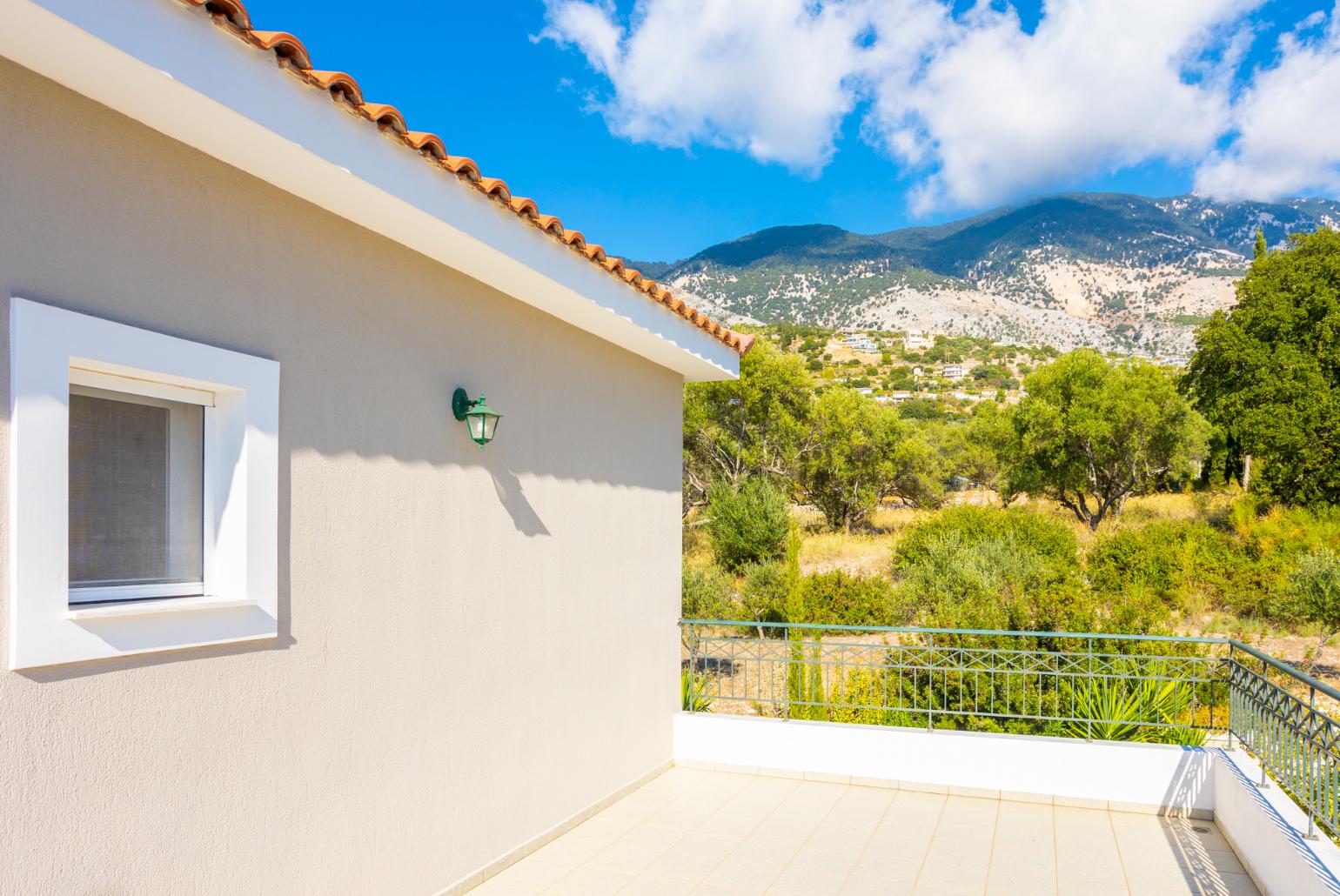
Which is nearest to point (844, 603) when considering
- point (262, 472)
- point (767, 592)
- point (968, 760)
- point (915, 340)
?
point (767, 592)

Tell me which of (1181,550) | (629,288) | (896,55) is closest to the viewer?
(629,288)

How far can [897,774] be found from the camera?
6551 millimetres

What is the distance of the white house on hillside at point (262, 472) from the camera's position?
2.45 metres

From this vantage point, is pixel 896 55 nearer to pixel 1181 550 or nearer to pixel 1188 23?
pixel 1188 23

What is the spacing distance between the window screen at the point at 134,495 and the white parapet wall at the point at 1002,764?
189 inches

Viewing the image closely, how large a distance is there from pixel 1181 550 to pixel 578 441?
12.7 meters

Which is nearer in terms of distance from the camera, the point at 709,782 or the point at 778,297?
the point at 709,782

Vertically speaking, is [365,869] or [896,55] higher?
[896,55]


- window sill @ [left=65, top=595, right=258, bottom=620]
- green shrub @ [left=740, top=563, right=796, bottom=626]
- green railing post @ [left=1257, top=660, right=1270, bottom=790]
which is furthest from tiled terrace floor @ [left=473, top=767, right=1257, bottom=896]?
green shrub @ [left=740, top=563, right=796, bottom=626]

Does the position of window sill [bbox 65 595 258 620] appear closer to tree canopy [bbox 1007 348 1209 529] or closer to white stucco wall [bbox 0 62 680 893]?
white stucco wall [bbox 0 62 680 893]

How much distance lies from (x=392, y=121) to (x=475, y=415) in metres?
1.57

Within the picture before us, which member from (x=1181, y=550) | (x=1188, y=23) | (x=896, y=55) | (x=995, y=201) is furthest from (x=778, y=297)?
(x=995, y=201)

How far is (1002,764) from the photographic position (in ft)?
20.7

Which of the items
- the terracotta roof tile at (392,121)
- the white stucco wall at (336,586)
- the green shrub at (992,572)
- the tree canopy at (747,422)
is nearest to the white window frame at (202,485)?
the white stucco wall at (336,586)
